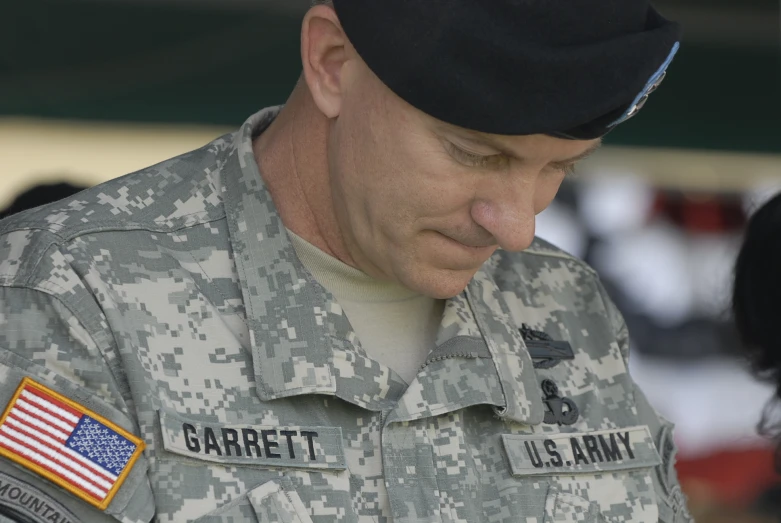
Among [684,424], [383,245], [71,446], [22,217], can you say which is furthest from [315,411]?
[684,424]

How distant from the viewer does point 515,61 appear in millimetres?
1446

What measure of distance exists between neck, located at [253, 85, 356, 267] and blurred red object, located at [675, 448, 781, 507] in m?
3.04

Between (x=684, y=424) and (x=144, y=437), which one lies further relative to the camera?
(x=684, y=424)

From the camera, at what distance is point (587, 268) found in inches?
82.4

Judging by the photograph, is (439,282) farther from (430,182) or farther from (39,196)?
(39,196)

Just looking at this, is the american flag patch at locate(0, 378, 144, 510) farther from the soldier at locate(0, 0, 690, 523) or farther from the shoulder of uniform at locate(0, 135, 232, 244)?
the shoulder of uniform at locate(0, 135, 232, 244)

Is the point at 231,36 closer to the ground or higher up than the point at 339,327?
higher up

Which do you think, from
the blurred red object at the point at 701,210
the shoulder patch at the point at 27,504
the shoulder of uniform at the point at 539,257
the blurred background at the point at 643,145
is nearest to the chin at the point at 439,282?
the shoulder of uniform at the point at 539,257

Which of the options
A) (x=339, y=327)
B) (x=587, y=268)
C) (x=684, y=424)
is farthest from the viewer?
(x=684, y=424)

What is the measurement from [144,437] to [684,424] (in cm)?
336

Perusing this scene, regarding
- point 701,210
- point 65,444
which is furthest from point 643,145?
point 65,444

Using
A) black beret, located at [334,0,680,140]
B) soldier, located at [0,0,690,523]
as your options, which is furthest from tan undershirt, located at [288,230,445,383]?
black beret, located at [334,0,680,140]

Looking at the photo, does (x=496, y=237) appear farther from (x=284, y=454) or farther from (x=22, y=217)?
(x=22, y=217)

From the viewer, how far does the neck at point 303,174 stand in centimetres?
168
